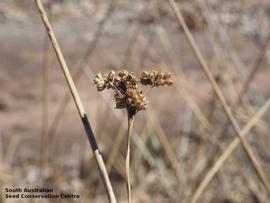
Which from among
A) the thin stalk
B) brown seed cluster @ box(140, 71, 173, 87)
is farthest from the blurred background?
brown seed cluster @ box(140, 71, 173, 87)

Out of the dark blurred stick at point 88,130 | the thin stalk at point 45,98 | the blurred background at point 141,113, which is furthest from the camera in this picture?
the blurred background at point 141,113

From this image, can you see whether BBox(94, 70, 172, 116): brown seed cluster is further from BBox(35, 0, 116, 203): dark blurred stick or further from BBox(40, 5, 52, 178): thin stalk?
BBox(40, 5, 52, 178): thin stalk

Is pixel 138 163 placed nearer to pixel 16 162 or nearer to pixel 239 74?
pixel 16 162

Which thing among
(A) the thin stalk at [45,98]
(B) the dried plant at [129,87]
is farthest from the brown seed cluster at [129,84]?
(A) the thin stalk at [45,98]

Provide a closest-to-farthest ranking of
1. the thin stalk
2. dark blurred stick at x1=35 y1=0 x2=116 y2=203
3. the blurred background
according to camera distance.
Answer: dark blurred stick at x1=35 y1=0 x2=116 y2=203 → the thin stalk → the blurred background

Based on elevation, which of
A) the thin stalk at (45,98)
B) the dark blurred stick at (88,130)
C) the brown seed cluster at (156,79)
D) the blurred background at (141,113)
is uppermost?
the blurred background at (141,113)

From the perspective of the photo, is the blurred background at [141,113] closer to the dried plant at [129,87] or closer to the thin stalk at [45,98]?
the thin stalk at [45,98]

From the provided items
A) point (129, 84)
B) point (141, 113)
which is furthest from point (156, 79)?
point (141, 113)
